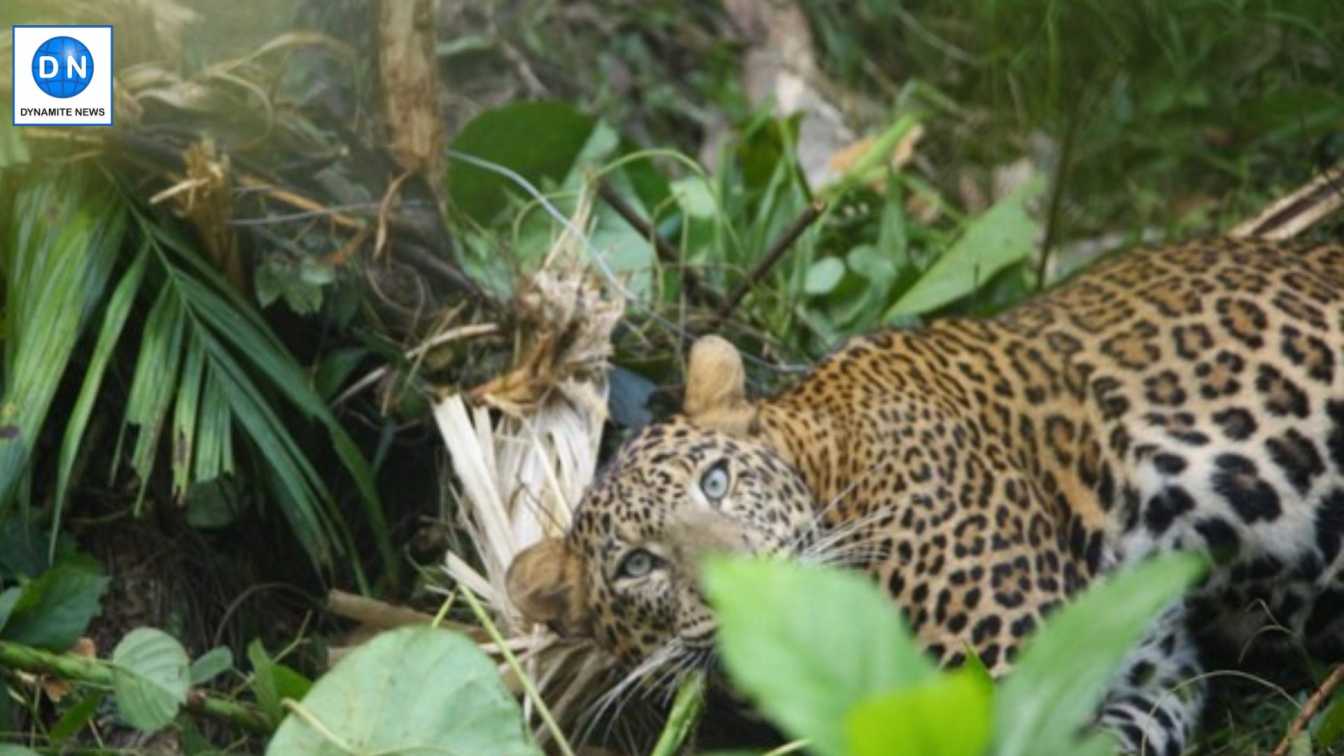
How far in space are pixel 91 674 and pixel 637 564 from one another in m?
1.24

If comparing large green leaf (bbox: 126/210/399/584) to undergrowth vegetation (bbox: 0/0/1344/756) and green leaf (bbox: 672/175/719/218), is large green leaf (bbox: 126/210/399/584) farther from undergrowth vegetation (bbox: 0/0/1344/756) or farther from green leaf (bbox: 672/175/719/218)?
green leaf (bbox: 672/175/719/218)

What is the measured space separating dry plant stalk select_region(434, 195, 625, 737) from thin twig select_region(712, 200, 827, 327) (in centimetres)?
47

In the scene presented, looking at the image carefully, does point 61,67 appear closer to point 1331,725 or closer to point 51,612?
point 51,612

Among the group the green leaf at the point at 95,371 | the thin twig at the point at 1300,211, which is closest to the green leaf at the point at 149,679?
the green leaf at the point at 95,371

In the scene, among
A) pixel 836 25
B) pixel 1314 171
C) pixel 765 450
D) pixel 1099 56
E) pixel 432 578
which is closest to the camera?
pixel 765 450

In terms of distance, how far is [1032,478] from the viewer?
518 centimetres

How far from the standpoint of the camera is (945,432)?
5129mm

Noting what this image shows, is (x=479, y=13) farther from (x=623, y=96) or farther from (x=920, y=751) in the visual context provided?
(x=920, y=751)

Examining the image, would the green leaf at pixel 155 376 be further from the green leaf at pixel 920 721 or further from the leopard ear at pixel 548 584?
the green leaf at pixel 920 721

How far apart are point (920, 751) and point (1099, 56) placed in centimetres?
579

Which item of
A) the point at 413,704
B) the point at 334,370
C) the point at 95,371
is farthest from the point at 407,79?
the point at 413,704

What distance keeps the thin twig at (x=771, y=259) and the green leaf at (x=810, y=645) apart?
414 centimetres

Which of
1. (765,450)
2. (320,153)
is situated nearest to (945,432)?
(765,450)

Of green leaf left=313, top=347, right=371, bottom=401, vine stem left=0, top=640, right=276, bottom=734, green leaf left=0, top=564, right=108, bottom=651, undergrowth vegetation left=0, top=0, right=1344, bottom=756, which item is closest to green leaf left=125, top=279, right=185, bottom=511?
undergrowth vegetation left=0, top=0, right=1344, bottom=756
